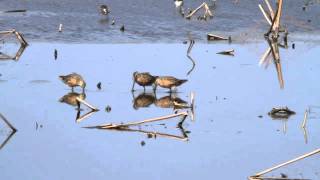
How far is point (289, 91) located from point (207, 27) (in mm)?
7838

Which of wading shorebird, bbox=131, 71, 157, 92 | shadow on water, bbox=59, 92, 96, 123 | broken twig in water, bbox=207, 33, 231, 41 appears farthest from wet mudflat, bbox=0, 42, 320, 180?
broken twig in water, bbox=207, 33, 231, 41

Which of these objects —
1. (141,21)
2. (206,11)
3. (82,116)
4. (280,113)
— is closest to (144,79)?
(82,116)

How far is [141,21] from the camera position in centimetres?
2103

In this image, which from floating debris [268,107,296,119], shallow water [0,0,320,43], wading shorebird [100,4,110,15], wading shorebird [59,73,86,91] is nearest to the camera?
floating debris [268,107,296,119]

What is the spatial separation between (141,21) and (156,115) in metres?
9.77

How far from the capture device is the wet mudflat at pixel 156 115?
909cm

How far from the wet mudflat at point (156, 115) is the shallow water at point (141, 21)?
1840mm

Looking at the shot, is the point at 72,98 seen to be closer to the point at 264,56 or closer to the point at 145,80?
the point at 145,80

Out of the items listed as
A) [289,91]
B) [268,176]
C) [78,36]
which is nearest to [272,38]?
[78,36]

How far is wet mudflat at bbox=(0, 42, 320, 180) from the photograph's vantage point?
9.09 m

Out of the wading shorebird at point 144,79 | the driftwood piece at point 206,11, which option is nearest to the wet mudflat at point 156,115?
the wading shorebird at point 144,79

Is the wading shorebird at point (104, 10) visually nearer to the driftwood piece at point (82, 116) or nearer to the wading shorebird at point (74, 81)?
the wading shorebird at point (74, 81)

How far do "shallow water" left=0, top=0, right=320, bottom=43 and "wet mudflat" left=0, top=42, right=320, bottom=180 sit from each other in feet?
6.04

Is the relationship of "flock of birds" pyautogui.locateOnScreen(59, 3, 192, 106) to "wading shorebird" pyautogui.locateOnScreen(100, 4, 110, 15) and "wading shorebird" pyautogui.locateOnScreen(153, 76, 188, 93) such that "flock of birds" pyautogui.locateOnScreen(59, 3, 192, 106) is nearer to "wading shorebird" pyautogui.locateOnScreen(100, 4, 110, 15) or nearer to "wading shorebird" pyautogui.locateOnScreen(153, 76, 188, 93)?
"wading shorebird" pyautogui.locateOnScreen(153, 76, 188, 93)
